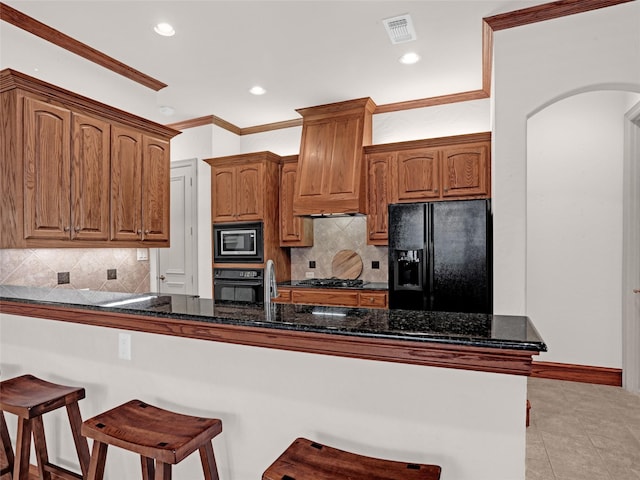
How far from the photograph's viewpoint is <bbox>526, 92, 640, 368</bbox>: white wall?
3699 mm

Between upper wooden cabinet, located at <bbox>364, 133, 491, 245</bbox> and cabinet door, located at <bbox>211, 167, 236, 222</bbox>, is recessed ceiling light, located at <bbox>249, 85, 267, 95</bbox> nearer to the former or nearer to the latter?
cabinet door, located at <bbox>211, 167, 236, 222</bbox>

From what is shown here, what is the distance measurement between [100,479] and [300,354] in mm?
859

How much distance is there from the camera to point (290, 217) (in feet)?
15.2

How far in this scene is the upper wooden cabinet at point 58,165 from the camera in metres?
2.59

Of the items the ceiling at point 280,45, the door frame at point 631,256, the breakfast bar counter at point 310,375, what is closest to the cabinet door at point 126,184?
the ceiling at point 280,45

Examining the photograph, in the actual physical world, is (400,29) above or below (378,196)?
above

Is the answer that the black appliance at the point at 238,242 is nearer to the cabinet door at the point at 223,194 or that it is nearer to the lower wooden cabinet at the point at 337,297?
the cabinet door at the point at 223,194

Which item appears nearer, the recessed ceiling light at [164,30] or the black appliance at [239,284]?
the recessed ceiling light at [164,30]

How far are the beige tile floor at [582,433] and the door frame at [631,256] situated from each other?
24 centimetres

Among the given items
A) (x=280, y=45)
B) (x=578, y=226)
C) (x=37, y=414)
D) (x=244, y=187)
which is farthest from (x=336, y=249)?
(x=37, y=414)

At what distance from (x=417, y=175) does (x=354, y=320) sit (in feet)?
9.40

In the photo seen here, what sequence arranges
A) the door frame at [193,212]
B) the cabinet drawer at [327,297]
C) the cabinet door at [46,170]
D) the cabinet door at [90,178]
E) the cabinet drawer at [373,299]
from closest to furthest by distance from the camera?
the cabinet door at [46,170], the cabinet door at [90,178], the cabinet drawer at [373,299], the cabinet drawer at [327,297], the door frame at [193,212]

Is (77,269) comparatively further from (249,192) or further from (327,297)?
(327,297)

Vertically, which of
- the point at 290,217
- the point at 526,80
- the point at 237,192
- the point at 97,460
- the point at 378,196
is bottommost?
the point at 97,460
